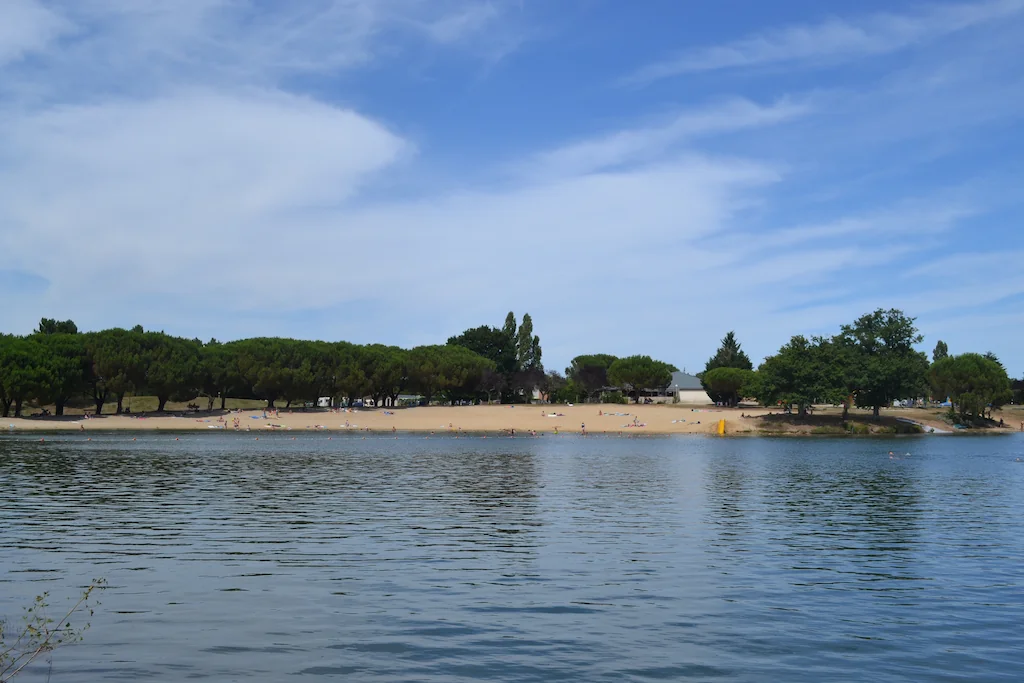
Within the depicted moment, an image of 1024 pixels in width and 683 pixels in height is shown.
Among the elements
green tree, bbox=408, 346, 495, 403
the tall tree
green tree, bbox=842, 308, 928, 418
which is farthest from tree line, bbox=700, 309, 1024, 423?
the tall tree

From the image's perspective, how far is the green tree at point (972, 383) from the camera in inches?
5866

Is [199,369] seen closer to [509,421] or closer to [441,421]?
[441,421]

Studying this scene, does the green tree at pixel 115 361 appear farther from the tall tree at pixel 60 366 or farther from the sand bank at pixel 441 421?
the sand bank at pixel 441 421

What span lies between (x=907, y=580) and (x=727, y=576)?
5.05m

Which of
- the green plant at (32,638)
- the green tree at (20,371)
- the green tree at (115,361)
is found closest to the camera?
the green plant at (32,638)

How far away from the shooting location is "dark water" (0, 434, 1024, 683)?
1739 centimetres

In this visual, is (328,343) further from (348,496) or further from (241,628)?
(241,628)

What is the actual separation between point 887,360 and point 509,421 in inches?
2409

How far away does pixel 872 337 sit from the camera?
144m

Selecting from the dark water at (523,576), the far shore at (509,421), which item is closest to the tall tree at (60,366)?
the far shore at (509,421)

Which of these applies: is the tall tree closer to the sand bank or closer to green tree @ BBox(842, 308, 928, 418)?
the sand bank

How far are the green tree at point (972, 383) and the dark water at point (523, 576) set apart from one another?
104 metres

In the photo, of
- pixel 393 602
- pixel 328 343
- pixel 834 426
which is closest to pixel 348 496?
pixel 393 602

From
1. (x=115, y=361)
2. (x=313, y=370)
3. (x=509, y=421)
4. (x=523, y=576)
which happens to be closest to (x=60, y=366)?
(x=115, y=361)
